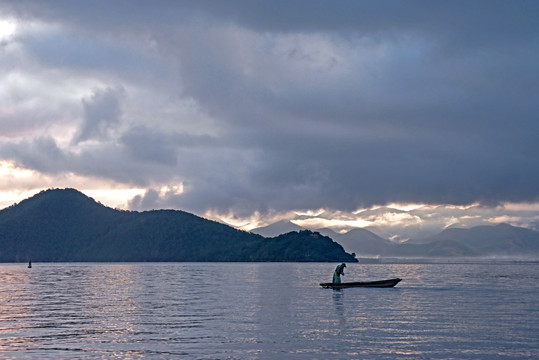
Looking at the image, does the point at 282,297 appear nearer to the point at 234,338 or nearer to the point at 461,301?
the point at 461,301

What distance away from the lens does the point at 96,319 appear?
5103cm

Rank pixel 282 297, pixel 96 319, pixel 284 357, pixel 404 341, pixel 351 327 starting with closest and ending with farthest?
pixel 284 357 → pixel 404 341 → pixel 351 327 → pixel 96 319 → pixel 282 297

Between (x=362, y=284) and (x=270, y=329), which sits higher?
(x=362, y=284)

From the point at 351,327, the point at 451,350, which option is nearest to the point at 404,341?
the point at 451,350

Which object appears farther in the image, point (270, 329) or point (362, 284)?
point (362, 284)

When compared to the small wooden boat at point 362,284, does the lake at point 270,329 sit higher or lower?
lower

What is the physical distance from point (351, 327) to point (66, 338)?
769 inches

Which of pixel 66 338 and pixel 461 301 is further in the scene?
pixel 461 301

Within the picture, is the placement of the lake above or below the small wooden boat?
below

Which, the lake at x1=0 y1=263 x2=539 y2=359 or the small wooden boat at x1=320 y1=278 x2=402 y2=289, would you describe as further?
the small wooden boat at x1=320 y1=278 x2=402 y2=289

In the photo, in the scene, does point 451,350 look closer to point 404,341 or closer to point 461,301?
point 404,341

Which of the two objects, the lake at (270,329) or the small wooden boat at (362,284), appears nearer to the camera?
the lake at (270,329)

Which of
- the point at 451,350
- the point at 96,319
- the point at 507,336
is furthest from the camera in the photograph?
the point at 96,319

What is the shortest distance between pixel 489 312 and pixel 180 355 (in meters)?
33.9
